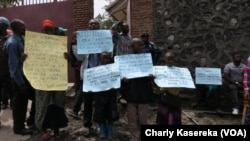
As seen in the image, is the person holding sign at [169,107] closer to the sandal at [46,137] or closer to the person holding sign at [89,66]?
the person holding sign at [89,66]

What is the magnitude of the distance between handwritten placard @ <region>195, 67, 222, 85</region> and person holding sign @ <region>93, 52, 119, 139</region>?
8.05ft

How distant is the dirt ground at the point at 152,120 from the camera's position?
5.77 metres

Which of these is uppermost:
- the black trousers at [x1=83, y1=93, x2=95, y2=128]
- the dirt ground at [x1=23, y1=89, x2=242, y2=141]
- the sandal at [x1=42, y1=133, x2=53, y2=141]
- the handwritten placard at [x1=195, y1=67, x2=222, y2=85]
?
the handwritten placard at [x1=195, y1=67, x2=222, y2=85]

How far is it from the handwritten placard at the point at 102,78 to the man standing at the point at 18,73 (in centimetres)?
94

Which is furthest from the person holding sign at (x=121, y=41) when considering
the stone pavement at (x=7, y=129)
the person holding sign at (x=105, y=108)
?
the stone pavement at (x=7, y=129)

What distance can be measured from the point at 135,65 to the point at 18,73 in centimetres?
171

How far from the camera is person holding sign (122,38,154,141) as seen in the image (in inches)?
204

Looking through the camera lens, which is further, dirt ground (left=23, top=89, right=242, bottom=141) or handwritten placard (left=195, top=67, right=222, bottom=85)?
handwritten placard (left=195, top=67, right=222, bottom=85)

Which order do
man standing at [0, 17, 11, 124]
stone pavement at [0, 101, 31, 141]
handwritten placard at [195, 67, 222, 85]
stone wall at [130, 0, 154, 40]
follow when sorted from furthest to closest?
stone wall at [130, 0, 154, 40]
handwritten placard at [195, 67, 222, 85]
man standing at [0, 17, 11, 124]
stone pavement at [0, 101, 31, 141]

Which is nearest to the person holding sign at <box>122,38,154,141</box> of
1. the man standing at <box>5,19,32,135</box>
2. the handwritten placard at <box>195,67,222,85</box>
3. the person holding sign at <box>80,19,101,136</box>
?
the person holding sign at <box>80,19,101,136</box>

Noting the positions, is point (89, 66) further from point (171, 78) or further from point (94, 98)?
point (171, 78)

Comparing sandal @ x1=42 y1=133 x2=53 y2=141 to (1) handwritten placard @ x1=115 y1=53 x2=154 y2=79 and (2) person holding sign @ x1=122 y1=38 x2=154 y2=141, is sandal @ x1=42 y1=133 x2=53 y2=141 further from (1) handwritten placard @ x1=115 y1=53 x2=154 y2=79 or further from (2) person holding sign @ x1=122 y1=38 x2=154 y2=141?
(1) handwritten placard @ x1=115 y1=53 x2=154 y2=79

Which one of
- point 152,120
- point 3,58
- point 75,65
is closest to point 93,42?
point 75,65

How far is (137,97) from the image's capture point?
17.0 feet
